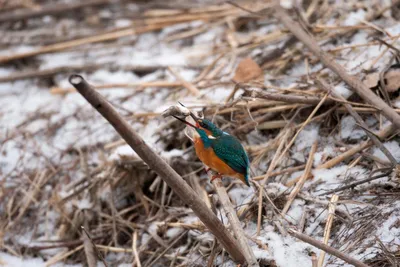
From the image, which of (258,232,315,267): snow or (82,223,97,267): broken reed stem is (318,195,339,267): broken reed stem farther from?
(82,223,97,267): broken reed stem

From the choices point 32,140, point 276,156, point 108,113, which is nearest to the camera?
point 108,113

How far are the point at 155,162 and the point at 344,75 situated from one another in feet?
5.11

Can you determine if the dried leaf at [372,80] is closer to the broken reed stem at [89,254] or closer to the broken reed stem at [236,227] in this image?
the broken reed stem at [236,227]

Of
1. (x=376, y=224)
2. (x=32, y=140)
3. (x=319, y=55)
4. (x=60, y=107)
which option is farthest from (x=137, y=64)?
(x=376, y=224)

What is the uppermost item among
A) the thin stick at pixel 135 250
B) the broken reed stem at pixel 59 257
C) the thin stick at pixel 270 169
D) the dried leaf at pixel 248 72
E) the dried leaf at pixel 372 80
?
the dried leaf at pixel 372 80

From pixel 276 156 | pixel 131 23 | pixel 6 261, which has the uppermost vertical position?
pixel 276 156

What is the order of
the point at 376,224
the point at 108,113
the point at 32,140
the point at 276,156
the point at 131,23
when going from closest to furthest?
the point at 108,113 → the point at 376,224 → the point at 276,156 → the point at 32,140 → the point at 131,23

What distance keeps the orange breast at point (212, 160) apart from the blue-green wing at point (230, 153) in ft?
0.07

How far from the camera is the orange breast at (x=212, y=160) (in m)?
2.75

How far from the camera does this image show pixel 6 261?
10.9ft

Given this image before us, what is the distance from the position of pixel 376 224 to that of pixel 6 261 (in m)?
2.12

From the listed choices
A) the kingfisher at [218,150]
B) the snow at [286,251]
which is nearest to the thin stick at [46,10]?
the kingfisher at [218,150]

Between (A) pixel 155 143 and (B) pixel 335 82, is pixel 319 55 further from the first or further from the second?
(A) pixel 155 143

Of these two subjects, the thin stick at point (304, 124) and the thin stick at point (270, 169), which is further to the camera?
the thin stick at point (304, 124)
